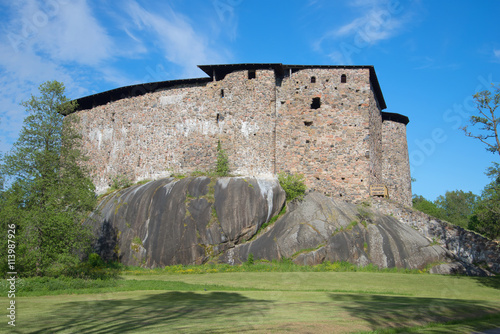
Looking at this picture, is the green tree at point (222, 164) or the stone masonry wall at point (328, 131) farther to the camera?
the green tree at point (222, 164)

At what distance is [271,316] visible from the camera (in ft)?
44.5

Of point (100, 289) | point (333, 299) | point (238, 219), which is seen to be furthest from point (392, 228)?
point (100, 289)

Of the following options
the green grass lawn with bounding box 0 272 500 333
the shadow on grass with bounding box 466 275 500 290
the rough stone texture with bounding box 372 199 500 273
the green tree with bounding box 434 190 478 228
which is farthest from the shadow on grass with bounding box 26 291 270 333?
the green tree with bounding box 434 190 478 228

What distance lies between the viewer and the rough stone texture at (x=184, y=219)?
30969 millimetres

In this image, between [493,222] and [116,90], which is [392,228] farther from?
[116,90]

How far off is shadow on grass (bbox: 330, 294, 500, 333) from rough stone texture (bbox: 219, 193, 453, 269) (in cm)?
1096

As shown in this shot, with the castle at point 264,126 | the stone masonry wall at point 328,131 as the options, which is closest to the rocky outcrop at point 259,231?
the stone masonry wall at point 328,131

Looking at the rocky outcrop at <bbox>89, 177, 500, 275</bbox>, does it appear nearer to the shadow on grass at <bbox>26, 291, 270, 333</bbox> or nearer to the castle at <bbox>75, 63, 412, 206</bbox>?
the castle at <bbox>75, 63, 412, 206</bbox>

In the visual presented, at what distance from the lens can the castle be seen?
36062mm

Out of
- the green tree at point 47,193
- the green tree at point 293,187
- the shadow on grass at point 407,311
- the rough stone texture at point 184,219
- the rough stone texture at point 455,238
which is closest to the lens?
the shadow on grass at point 407,311

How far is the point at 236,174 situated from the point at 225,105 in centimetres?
683

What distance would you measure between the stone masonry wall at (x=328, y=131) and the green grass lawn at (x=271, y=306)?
1191 cm

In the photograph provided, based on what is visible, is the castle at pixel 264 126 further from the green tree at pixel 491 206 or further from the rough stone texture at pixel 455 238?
the green tree at pixel 491 206

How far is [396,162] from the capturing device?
139 feet
